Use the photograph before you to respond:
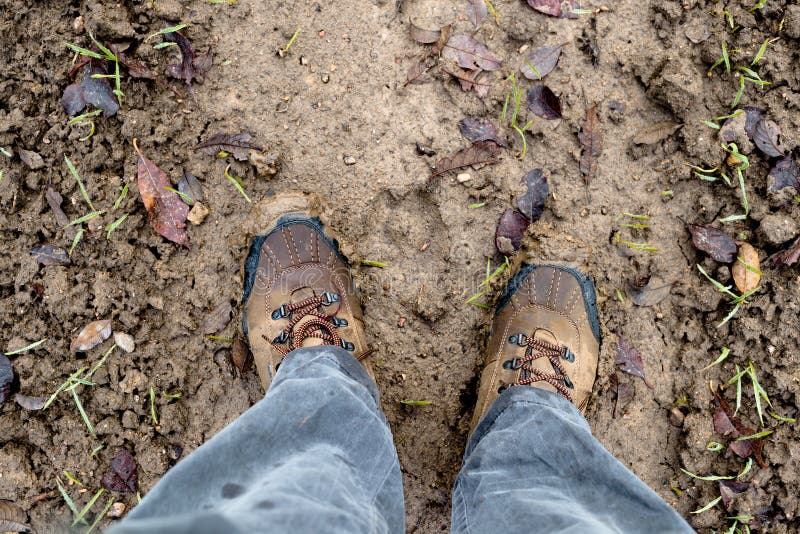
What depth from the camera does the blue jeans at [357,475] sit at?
126cm

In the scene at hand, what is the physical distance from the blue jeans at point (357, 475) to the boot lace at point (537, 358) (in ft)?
0.57

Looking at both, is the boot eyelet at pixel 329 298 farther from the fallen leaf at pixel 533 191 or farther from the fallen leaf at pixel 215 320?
the fallen leaf at pixel 533 191

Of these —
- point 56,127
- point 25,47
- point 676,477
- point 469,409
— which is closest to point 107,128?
point 56,127

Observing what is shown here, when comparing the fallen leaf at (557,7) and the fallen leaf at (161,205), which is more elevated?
the fallen leaf at (557,7)

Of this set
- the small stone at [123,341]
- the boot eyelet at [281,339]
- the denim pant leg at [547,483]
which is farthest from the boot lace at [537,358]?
the small stone at [123,341]

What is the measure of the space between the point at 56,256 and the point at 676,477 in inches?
103

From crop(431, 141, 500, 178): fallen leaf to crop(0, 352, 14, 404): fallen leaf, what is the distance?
180 cm

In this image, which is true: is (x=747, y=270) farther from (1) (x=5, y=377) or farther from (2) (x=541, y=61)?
(1) (x=5, y=377)

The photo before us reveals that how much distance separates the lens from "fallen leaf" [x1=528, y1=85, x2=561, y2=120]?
2.14 meters

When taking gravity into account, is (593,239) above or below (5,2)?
below

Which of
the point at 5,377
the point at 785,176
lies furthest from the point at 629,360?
the point at 5,377

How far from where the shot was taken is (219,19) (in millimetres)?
2131

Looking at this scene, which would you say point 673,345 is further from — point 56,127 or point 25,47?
point 25,47

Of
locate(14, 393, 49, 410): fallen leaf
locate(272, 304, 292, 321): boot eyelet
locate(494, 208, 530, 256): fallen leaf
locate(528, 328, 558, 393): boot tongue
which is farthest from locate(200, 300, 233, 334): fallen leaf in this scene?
locate(528, 328, 558, 393): boot tongue
